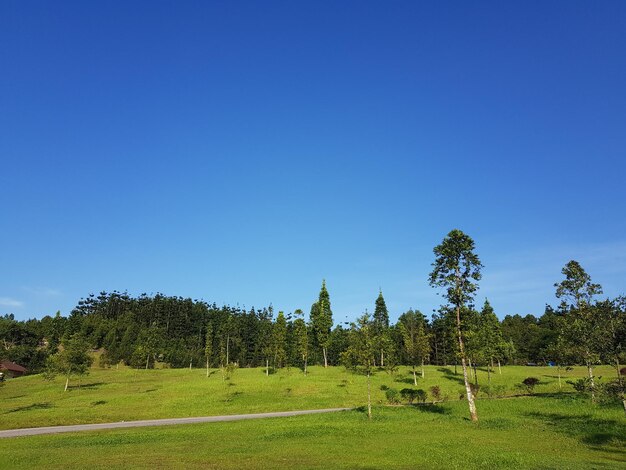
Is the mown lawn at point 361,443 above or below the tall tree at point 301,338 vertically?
below

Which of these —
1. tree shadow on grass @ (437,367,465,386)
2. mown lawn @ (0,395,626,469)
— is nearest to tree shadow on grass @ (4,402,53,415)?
mown lawn @ (0,395,626,469)

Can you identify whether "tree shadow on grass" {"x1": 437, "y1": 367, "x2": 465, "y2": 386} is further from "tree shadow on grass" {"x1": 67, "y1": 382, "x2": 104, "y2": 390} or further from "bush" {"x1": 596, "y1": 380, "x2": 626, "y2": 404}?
"tree shadow on grass" {"x1": 67, "y1": 382, "x2": 104, "y2": 390}

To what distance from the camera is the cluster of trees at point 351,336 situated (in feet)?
111

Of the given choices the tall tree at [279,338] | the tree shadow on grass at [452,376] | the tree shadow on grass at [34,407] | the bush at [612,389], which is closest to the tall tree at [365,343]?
the bush at [612,389]

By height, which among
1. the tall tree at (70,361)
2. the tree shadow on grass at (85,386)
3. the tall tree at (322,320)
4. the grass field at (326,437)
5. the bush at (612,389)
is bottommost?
the grass field at (326,437)

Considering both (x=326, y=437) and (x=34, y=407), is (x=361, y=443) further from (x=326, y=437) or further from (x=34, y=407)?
(x=34, y=407)

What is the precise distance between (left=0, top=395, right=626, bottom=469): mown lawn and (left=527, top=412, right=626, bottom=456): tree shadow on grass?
57 mm

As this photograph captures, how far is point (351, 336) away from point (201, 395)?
101 ft

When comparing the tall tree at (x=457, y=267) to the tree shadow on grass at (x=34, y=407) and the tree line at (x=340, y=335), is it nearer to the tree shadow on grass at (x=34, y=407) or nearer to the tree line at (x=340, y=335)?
the tree line at (x=340, y=335)

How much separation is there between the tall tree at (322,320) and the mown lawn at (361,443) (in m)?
62.3

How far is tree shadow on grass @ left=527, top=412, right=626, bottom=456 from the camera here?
24328 millimetres

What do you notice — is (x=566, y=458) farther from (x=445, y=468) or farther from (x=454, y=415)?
(x=454, y=415)

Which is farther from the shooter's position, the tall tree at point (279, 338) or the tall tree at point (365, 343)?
the tall tree at point (279, 338)

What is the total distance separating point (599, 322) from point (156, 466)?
83.1 ft
